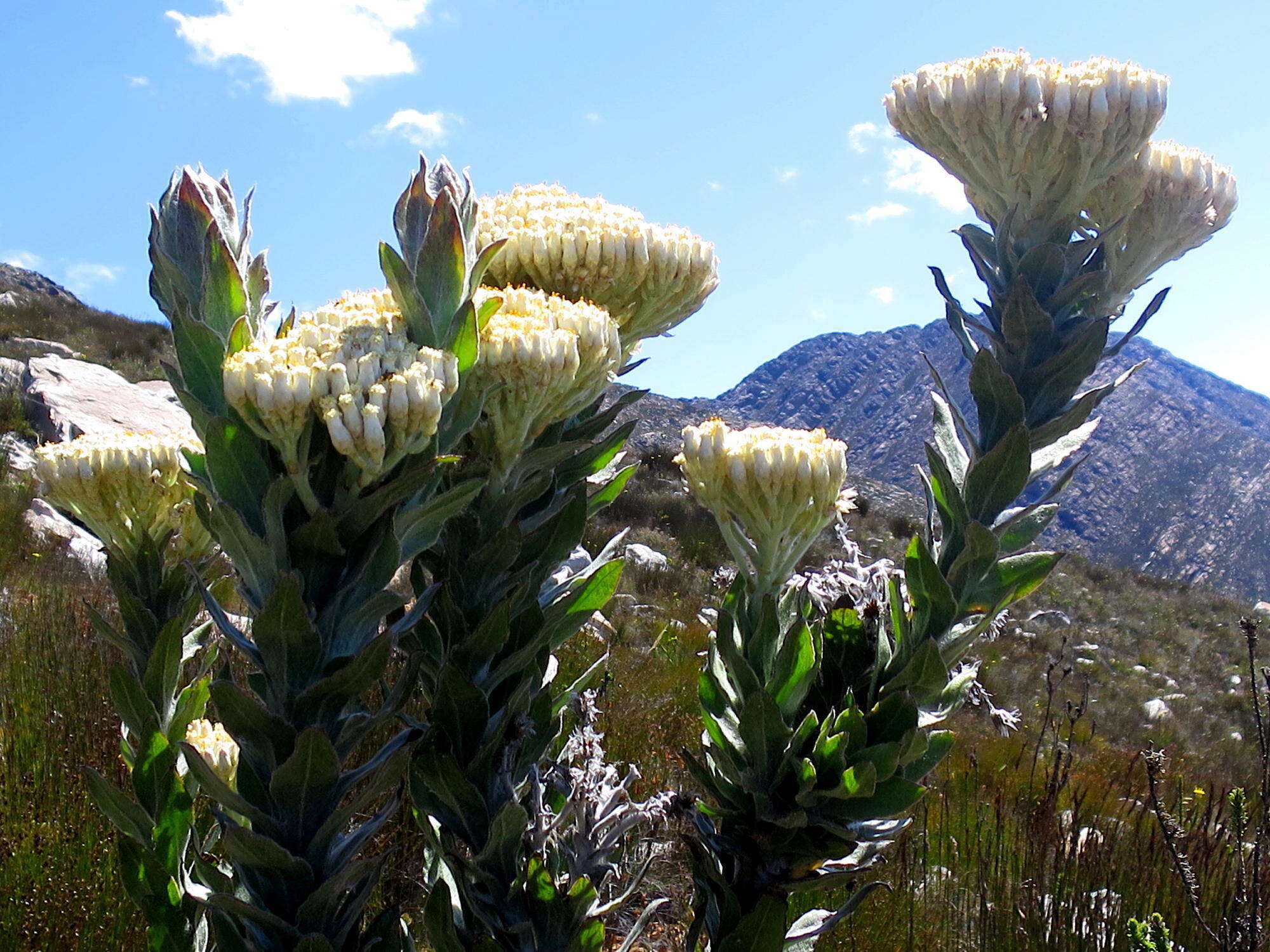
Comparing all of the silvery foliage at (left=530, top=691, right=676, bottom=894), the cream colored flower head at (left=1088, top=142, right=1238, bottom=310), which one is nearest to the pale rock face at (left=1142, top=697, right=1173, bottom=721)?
the cream colored flower head at (left=1088, top=142, right=1238, bottom=310)

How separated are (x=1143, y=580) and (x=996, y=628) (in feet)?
83.3

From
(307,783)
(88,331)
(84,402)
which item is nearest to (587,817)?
(307,783)

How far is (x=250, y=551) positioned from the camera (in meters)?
1.30

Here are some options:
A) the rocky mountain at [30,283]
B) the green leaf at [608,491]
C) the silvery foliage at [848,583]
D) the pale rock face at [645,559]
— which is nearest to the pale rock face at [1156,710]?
the pale rock face at [645,559]

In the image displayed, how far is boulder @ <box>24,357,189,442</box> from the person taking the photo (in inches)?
435

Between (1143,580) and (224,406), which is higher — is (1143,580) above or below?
below

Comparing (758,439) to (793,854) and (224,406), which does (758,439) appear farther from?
(224,406)

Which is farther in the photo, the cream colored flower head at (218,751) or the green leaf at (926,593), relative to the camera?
the cream colored flower head at (218,751)

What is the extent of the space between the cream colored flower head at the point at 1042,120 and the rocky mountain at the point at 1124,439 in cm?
515

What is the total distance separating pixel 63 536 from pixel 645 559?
7013 mm

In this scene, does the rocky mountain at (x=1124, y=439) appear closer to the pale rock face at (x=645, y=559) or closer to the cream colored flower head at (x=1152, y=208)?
the pale rock face at (x=645, y=559)

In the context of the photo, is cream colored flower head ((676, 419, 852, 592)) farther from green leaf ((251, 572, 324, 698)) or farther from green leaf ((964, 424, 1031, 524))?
green leaf ((251, 572, 324, 698))

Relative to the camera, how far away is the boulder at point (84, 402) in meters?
11.1

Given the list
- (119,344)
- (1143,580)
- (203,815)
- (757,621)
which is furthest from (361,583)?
(1143,580)
